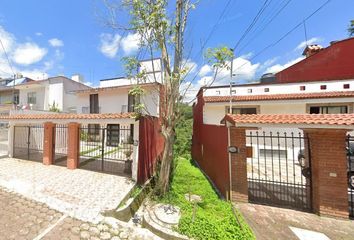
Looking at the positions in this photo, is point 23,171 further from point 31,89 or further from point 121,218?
point 31,89

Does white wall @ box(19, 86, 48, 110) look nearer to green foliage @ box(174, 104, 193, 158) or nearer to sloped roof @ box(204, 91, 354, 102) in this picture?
green foliage @ box(174, 104, 193, 158)

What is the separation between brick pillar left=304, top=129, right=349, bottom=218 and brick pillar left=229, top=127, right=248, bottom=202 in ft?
6.58

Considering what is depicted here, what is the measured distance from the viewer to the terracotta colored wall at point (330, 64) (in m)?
15.9

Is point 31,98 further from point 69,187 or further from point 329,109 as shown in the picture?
point 329,109

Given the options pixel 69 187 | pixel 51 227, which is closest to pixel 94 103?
pixel 69 187

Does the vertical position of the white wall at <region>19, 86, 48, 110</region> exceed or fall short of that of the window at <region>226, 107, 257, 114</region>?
it exceeds it

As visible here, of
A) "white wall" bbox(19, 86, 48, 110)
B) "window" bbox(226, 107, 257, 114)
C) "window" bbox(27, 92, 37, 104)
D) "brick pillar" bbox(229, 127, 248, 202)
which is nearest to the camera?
"brick pillar" bbox(229, 127, 248, 202)

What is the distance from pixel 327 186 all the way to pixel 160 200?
16.8 ft

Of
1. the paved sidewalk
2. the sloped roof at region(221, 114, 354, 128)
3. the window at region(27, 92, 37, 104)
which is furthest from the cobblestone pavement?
the window at region(27, 92, 37, 104)

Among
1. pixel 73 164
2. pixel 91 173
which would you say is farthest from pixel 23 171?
pixel 91 173

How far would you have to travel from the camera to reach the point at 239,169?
6.43 meters

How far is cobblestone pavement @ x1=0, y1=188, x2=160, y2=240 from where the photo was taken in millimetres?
4566

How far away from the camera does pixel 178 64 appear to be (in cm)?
686

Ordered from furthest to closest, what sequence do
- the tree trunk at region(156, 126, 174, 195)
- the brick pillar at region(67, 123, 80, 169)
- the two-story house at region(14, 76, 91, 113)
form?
the two-story house at region(14, 76, 91, 113) → the brick pillar at region(67, 123, 80, 169) → the tree trunk at region(156, 126, 174, 195)
